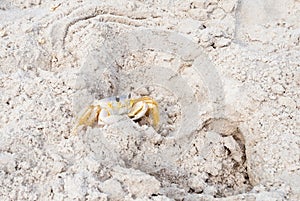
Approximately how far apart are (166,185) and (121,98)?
54 centimetres

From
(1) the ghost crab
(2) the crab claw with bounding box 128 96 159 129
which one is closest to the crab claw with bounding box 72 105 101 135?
(1) the ghost crab

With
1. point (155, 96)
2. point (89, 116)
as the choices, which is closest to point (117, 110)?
point (89, 116)

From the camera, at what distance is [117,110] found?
1956 mm

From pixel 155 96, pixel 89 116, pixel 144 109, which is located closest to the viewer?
pixel 89 116

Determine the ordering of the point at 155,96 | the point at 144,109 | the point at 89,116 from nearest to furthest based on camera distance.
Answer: the point at 89,116
the point at 144,109
the point at 155,96

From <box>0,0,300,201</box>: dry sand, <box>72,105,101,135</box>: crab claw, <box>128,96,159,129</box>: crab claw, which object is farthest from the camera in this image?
<box>128,96,159,129</box>: crab claw

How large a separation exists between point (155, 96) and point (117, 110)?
1.19ft

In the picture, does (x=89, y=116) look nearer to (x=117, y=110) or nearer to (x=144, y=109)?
(x=117, y=110)

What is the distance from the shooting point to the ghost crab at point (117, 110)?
1900 millimetres

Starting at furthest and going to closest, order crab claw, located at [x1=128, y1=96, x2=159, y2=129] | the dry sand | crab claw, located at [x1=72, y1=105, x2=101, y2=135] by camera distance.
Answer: crab claw, located at [x1=128, y1=96, x2=159, y2=129]
crab claw, located at [x1=72, y1=105, x2=101, y2=135]
the dry sand

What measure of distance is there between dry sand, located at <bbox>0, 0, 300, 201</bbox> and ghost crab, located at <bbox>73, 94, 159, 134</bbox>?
0.15ft

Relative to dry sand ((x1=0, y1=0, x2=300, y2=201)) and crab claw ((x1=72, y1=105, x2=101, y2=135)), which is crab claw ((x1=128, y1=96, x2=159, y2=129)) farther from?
crab claw ((x1=72, y1=105, x2=101, y2=135))

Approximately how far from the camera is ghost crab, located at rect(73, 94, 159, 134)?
1.90 meters

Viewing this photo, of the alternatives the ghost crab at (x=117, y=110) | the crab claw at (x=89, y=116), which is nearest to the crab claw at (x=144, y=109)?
the ghost crab at (x=117, y=110)
